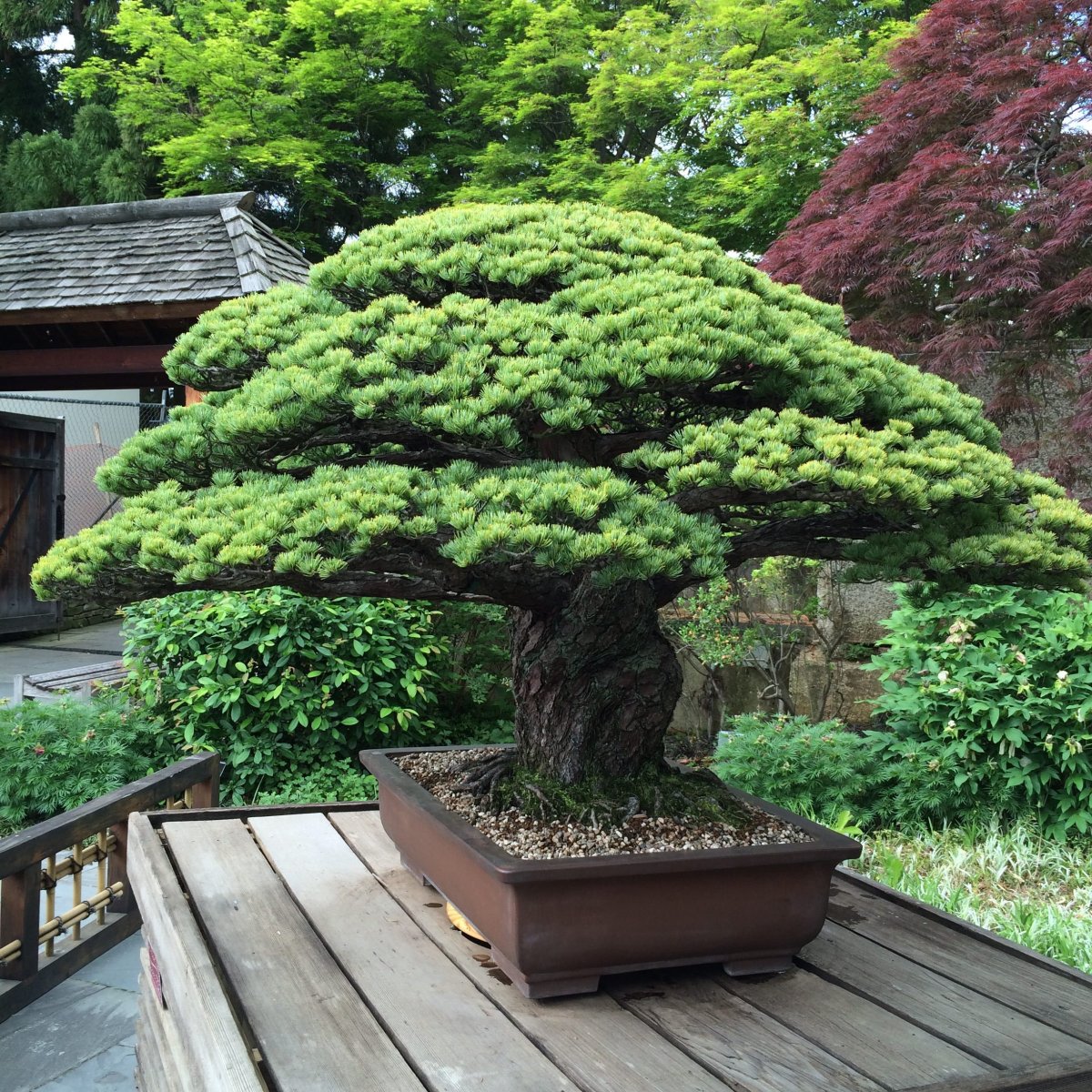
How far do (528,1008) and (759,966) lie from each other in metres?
0.40

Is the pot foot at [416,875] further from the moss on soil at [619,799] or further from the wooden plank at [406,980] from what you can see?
the moss on soil at [619,799]

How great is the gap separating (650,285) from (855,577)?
70cm

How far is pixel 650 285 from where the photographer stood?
5.38 feet

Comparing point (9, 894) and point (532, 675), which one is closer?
point (532, 675)

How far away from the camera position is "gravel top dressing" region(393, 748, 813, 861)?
1534 millimetres

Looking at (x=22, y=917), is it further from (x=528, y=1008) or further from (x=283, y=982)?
(x=528, y=1008)

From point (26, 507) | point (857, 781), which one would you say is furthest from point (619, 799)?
point (26, 507)

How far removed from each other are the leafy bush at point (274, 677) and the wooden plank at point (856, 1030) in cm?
285

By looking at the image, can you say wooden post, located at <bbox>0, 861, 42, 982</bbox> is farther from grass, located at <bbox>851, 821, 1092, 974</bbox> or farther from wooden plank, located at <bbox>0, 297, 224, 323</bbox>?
wooden plank, located at <bbox>0, 297, 224, 323</bbox>

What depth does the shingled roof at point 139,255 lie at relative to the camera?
607 centimetres

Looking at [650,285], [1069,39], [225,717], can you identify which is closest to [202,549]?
[650,285]

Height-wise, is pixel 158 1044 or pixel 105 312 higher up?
pixel 105 312

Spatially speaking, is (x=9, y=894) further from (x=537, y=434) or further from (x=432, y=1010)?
(x=537, y=434)

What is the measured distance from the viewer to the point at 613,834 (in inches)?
62.4
